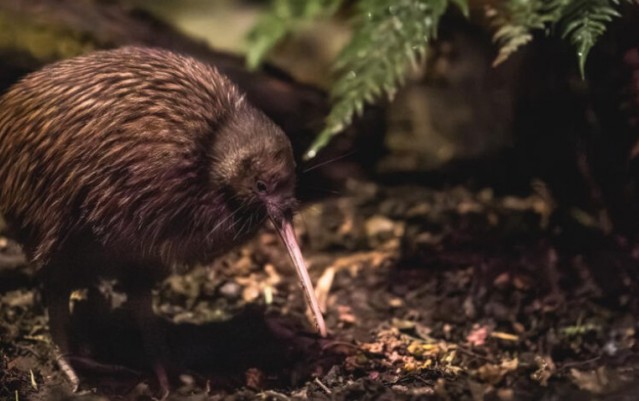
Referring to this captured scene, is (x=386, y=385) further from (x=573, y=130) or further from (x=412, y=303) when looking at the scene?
(x=573, y=130)

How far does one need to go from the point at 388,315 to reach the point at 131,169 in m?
1.13

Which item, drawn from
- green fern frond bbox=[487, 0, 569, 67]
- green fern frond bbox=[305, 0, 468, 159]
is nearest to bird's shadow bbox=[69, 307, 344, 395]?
green fern frond bbox=[305, 0, 468, 159]

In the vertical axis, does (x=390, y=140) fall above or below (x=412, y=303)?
above

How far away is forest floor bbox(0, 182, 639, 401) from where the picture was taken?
2.46 meters

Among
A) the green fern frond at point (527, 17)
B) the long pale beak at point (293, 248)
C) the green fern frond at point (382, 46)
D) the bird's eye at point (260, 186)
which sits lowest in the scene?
the long pale beak at point (293, 248)

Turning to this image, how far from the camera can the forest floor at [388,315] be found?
2.46 m

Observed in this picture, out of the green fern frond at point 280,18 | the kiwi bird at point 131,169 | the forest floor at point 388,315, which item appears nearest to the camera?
the kiwi bird at point 131,169

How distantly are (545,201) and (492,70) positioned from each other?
571 millimetres

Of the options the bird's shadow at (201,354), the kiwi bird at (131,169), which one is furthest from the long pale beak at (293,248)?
the bird's shadow at (201,354)

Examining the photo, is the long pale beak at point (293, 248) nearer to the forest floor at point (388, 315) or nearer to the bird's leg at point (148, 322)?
the forest floor at point (388, 315)

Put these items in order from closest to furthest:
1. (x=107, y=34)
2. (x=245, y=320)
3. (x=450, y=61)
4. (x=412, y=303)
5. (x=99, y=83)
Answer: (x=99, y=83)
(x=245, y=320)
(x=412, y=303)
(x=107, y=34)
(x=450, y=61)

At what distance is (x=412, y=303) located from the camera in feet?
10.3

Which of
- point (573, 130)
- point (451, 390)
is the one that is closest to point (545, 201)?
point (573, 130)

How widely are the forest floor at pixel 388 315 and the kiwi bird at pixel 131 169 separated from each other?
144 millimetres
